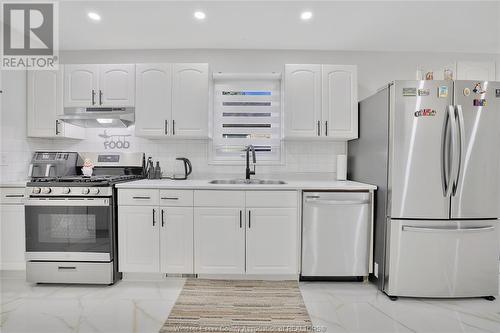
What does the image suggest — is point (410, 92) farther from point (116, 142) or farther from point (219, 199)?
point (116, 142)

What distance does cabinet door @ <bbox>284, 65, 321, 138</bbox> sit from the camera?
2.94 meters

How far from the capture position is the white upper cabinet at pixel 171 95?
9.63 feet

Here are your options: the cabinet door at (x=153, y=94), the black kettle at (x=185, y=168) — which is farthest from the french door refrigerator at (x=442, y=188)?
the cabinet door at (x=153, y=94)

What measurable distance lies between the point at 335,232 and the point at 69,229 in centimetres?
252

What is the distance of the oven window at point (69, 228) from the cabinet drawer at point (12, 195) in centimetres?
27

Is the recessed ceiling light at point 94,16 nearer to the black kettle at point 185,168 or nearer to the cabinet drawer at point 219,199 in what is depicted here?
the black kettle at point 185,168

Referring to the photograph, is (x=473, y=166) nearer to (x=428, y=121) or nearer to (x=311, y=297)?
(x=428, y=121)

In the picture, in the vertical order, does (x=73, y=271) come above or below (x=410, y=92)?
below

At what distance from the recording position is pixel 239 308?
7.15 feet

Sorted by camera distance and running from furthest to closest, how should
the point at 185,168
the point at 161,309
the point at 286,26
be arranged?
1. the point at 185,168
2. the point at 286,26
3. the point at 161,309

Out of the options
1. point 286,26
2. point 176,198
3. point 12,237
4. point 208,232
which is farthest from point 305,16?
point 12,237

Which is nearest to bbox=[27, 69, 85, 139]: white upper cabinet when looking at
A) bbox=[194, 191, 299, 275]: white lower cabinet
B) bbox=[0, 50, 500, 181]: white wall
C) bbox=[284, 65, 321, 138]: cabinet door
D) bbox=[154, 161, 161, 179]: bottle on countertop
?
bbox=[0, 50, 500, 181]: white wall

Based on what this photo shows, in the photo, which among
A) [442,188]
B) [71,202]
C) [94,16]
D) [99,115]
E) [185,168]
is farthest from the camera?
[185,168]

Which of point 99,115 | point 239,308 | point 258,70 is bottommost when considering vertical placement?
point 239,308
